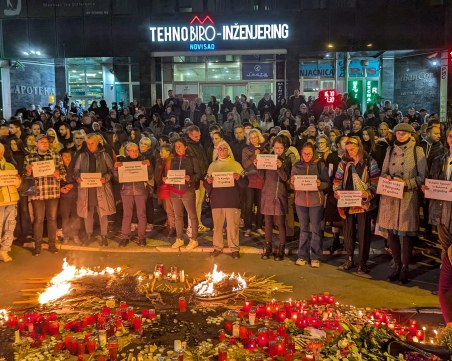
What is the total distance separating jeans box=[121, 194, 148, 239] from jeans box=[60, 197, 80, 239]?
964 millimetres

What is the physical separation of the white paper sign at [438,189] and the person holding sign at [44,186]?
6343 mm

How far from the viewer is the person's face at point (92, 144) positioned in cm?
1035

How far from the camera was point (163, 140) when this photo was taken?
11945 mm

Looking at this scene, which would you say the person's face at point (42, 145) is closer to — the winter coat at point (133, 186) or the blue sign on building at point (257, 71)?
the winter coat at point (133, 186)

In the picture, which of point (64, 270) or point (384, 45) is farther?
point (384, 45)

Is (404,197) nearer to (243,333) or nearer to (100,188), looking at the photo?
(243,333)

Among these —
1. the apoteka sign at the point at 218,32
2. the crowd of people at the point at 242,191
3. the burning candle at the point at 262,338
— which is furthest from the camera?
the apoteka sign at the point at 218,32

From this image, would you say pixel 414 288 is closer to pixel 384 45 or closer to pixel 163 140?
pixel 163 140

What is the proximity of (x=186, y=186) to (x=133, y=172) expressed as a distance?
102 centimetres

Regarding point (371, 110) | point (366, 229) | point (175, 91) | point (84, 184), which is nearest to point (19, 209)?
point (84, 184)

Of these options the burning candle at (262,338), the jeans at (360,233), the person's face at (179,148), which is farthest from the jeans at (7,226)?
the jeans at (360,233)

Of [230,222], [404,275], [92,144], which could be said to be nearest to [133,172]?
[92,144]

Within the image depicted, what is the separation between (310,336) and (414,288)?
2617 mm

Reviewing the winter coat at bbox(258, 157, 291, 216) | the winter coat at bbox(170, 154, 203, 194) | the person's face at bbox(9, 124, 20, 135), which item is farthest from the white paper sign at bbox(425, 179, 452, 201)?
the person's face at bbox(9, 124, 20, 135)
